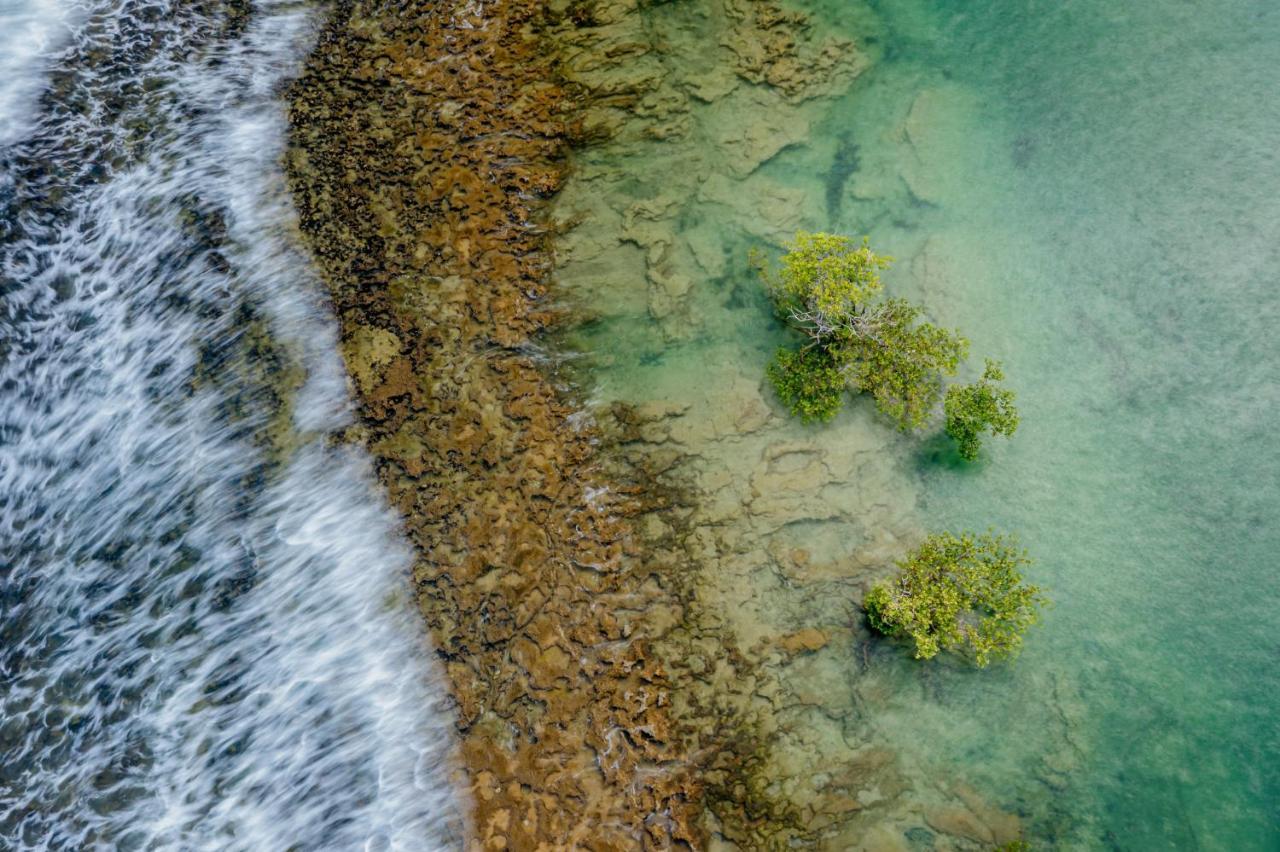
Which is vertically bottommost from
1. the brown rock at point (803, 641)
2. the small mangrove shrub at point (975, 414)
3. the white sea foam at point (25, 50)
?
the brown rock at point (803, 641)

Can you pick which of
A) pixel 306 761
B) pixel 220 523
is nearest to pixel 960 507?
pixel 306 761

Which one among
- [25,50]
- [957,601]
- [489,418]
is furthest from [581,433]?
[25,50]

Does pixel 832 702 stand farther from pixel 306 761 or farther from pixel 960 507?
pixel 306 761

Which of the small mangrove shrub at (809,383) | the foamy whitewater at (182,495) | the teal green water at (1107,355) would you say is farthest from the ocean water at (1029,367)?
the foamy whitewater at (182,495)

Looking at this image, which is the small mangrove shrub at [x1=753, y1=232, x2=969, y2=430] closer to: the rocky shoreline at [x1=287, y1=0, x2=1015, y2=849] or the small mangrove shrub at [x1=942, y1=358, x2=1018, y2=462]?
the small mangrove shrub at [x1=942, y1=358, x2=1018, y2=462]

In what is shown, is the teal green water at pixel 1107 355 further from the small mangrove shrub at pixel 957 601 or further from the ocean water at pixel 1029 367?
the small mangrove shrub at pixel 957 601
